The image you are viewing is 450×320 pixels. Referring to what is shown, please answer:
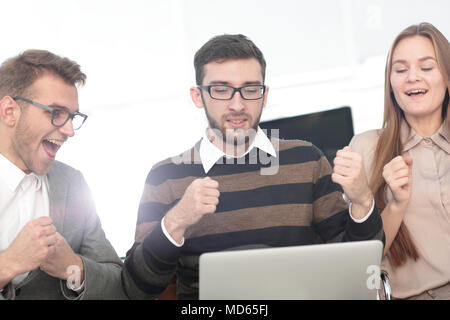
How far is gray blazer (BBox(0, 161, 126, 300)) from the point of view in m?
1.44

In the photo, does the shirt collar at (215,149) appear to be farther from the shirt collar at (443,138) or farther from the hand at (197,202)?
the shirt collar at (443,138)

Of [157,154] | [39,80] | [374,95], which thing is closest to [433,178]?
[39,80]

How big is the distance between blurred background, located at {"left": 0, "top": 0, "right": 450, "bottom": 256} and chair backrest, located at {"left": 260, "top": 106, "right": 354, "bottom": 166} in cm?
162

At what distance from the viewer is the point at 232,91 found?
63.6 inches

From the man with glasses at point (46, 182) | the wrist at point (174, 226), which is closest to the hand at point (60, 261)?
the man with glasses at point (46, 182)

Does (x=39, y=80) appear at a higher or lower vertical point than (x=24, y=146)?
higher

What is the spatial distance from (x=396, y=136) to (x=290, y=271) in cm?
101

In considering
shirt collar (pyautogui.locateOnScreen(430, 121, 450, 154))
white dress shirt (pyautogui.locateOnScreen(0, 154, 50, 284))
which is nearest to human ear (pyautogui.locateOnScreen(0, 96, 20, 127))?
white dress shirt (pyautogui.locateOnScreen(0, 154, 50, 284))

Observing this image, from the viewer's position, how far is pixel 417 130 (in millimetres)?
1816

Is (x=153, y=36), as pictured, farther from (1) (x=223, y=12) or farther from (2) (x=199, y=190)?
(2) (x=199, y=190)

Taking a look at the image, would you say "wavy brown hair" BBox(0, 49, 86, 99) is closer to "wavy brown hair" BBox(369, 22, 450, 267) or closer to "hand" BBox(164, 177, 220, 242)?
"hand" BBox(164, 177, 220, 242)

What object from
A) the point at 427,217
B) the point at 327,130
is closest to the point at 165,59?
the point at 327,130

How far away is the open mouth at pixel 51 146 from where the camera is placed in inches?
61.8

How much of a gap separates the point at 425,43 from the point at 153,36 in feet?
8.42
